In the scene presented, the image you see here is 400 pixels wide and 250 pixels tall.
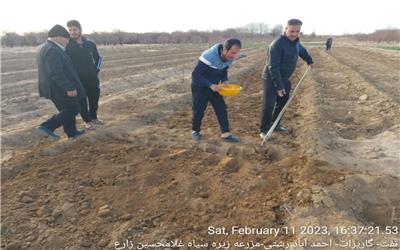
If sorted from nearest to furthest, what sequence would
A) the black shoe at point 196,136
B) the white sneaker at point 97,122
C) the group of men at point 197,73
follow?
1. the group of men at point 197,73
2. the black shoe at point 196,136
3. the white sneaker at point 97,122

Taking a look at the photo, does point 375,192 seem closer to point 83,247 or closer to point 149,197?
point 149,197

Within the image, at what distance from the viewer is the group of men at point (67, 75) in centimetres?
530

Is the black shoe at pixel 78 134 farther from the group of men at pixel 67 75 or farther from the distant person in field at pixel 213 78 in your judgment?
the distant person in field at pixel 213 78

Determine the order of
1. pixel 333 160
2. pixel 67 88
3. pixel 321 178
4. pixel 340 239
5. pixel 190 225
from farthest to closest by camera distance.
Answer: pixel 67 88, pixel 333 160, pixel 321 178, pixel 190 225, pixel 340 239

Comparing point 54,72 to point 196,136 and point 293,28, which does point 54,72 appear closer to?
point 196,136

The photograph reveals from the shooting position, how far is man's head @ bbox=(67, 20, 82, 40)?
5766 millimetres

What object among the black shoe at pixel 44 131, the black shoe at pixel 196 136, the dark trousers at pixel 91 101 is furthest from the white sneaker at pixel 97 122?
the black shoe at pixel 196 136

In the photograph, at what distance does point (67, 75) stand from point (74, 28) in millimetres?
789

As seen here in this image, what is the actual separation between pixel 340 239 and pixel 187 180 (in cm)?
181

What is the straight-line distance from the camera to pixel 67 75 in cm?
549

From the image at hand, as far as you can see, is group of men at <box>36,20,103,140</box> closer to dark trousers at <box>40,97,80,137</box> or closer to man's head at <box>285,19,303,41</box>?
dark trousers at <box>40,97,80,137</box>

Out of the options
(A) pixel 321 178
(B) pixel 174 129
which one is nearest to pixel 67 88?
(B) pixel 174 129

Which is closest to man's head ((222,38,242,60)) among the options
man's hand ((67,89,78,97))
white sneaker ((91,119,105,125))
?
man's hand ((67,89,78,97))

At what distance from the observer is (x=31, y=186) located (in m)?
4.39
